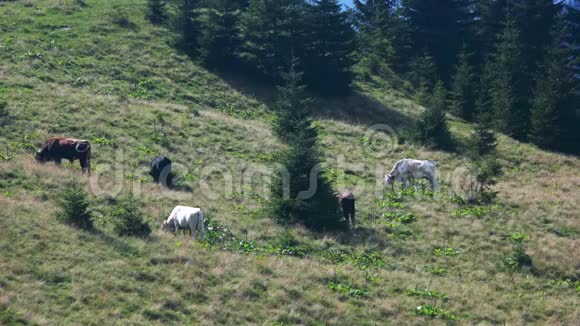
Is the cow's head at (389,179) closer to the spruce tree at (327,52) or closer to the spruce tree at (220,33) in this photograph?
the spruce tree at (327,52)

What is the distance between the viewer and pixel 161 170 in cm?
2377

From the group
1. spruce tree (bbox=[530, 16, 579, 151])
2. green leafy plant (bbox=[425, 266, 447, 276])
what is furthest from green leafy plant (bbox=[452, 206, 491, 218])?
spruce tree (bbox=[530, 16, 579, 151])

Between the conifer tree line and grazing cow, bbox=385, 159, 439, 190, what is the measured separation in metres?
10.0

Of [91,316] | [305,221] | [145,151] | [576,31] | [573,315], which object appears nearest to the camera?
[91,316]

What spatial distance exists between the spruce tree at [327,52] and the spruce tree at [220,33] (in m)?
5.96

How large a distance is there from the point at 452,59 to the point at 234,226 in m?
40.3

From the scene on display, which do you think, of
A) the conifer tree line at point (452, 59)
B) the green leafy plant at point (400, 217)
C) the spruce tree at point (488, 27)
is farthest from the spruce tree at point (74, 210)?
the spruce tree at point (488, 27)

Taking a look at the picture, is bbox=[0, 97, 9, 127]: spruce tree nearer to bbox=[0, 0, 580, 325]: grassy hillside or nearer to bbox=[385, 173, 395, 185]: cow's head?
bbox=[0, 0, 580, 325]: grassy hillside

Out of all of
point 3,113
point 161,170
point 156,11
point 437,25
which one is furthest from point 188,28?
Result: point 161,170

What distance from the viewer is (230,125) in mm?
34750

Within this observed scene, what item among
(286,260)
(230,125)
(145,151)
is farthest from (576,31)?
(286,260)

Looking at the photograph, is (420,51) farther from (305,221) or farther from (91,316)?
(91,316)

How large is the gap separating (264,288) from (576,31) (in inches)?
1974

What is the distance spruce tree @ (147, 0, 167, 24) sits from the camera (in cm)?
5228
